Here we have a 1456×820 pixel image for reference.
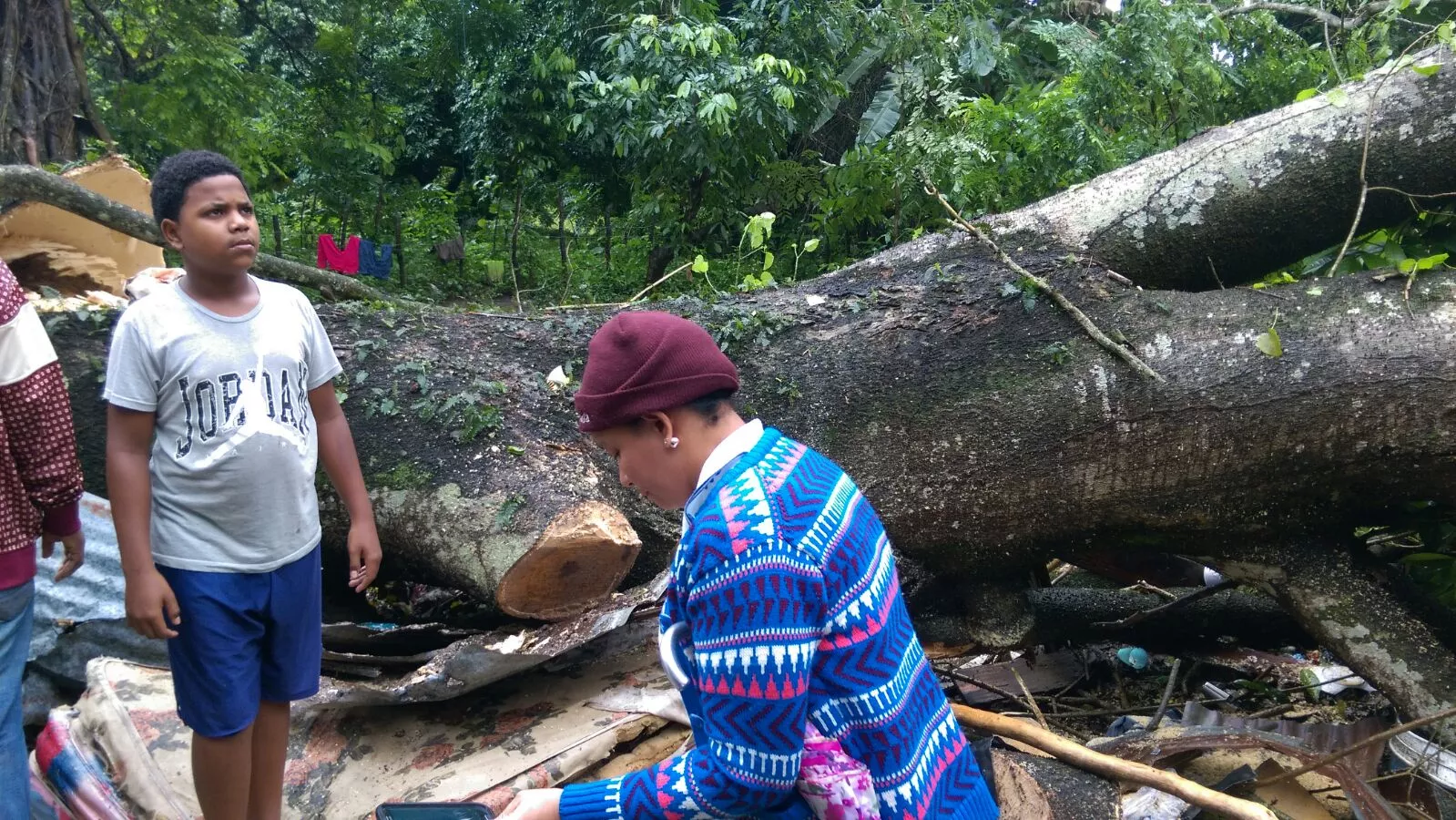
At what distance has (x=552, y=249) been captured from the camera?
10.7 metres

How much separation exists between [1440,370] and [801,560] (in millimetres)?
2327

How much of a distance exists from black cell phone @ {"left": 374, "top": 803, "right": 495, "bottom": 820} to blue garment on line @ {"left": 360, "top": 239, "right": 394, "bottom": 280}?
7.23 m

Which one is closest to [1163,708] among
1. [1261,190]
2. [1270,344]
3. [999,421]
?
[999,421]

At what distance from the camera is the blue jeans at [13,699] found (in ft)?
6.72

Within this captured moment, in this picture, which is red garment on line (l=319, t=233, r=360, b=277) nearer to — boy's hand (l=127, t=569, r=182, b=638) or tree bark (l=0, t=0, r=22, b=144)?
tree bark (l=0, t=0, r=22, b=144)

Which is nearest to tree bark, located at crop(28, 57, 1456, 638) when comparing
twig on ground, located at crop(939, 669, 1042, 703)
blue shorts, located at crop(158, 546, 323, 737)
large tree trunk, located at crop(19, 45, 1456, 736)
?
large tree trunk, located at crop(19, 45, 1456, 736)

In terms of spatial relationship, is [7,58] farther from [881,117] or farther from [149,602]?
[881,117]

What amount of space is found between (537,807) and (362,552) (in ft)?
4.03

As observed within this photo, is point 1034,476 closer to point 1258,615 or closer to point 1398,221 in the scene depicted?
point 1258,615

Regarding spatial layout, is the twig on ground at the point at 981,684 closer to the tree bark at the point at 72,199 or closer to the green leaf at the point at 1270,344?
the green leaf at the point at 1270,344

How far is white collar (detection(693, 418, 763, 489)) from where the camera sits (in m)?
1.29

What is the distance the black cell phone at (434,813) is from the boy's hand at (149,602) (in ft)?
2.27

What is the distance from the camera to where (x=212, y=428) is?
2012mm

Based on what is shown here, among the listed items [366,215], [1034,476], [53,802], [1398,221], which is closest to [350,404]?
[53,802]
